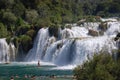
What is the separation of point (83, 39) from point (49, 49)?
664 cm

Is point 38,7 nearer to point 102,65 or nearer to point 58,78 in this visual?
point 58,78

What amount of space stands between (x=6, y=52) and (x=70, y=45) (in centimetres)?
1359

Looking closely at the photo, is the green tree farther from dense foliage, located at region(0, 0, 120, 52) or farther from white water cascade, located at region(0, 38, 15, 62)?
white water cascade, located at region(0, 38, 15, 62)

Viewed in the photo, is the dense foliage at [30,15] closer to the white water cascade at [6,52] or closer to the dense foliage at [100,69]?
the white water cascade at [6,52]

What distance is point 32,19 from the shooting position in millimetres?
92625

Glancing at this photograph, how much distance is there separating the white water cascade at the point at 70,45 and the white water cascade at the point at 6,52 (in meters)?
2.60

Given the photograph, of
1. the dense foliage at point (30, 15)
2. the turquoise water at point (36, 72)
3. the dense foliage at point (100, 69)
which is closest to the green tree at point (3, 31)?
the dense foliage at point (30, 15)

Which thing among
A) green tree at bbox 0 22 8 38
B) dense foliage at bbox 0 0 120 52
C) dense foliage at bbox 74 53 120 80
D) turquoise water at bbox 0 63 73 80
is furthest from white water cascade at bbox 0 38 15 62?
dense foliage at bbox 74 53 120 80

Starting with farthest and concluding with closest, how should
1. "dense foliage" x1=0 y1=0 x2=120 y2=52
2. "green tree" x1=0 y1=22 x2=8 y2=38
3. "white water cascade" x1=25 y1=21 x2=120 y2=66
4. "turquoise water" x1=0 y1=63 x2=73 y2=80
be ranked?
1. "green tree" x1=0 y1=22 x2=8 y2=38
2. "dense foliage" x1=0 y1=0 x2=120 y2=52
3. "white water cascade" x1=25 y1=21 x2=120 y2=66
4. "turquoise water" x1=0 y1=63 x2=73 y2=80

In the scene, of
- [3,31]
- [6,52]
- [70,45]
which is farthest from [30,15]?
[70,45]

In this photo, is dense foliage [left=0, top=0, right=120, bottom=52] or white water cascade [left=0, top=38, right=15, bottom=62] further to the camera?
dense foliage [left=0, top=0, right=120, bottom=52]

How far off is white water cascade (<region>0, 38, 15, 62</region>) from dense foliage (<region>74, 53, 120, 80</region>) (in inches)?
1652

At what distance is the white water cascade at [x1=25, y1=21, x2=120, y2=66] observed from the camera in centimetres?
6192

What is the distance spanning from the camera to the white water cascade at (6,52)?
237 ft
